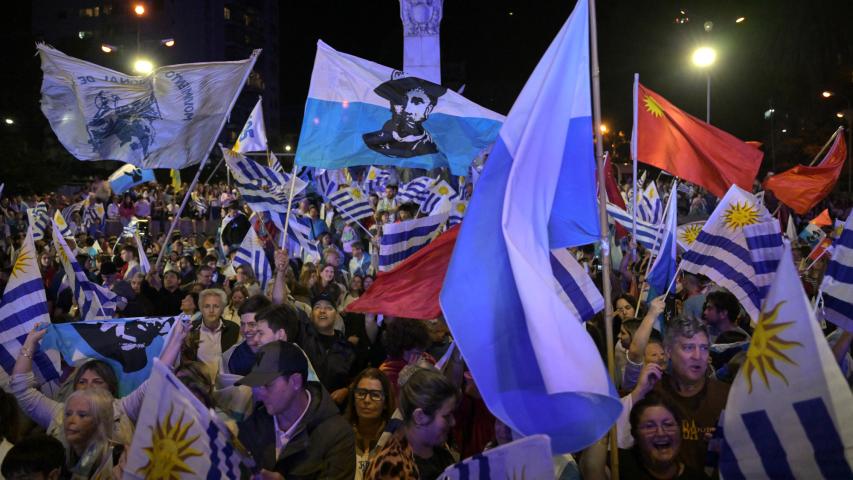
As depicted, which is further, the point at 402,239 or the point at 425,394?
the point at 402,239

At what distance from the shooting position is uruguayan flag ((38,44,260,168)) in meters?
8.38

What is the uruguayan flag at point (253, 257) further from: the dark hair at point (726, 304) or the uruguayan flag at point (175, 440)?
the uruguayan flag at point (175, 440)

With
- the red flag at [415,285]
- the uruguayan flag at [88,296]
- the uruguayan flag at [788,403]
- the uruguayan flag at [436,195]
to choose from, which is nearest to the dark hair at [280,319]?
the red flag at [415,285]

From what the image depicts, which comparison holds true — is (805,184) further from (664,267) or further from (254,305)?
(254,305)

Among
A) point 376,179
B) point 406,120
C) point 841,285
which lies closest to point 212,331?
point 406,120

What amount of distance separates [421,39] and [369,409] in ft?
79.7

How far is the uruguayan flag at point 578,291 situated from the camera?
4.69 metres

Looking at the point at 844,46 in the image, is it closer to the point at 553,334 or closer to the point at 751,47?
the point at 751,47

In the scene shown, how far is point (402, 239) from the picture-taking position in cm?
719

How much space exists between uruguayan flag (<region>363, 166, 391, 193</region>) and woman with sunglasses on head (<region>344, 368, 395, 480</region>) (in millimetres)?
14553

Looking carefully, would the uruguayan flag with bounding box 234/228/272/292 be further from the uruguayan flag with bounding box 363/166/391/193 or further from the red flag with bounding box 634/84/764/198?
the uruguayan flag with bounding box 363/166/391/193

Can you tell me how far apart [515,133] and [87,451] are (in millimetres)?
2718

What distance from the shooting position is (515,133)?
4.29 metres

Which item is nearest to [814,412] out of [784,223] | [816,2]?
[784,223]
